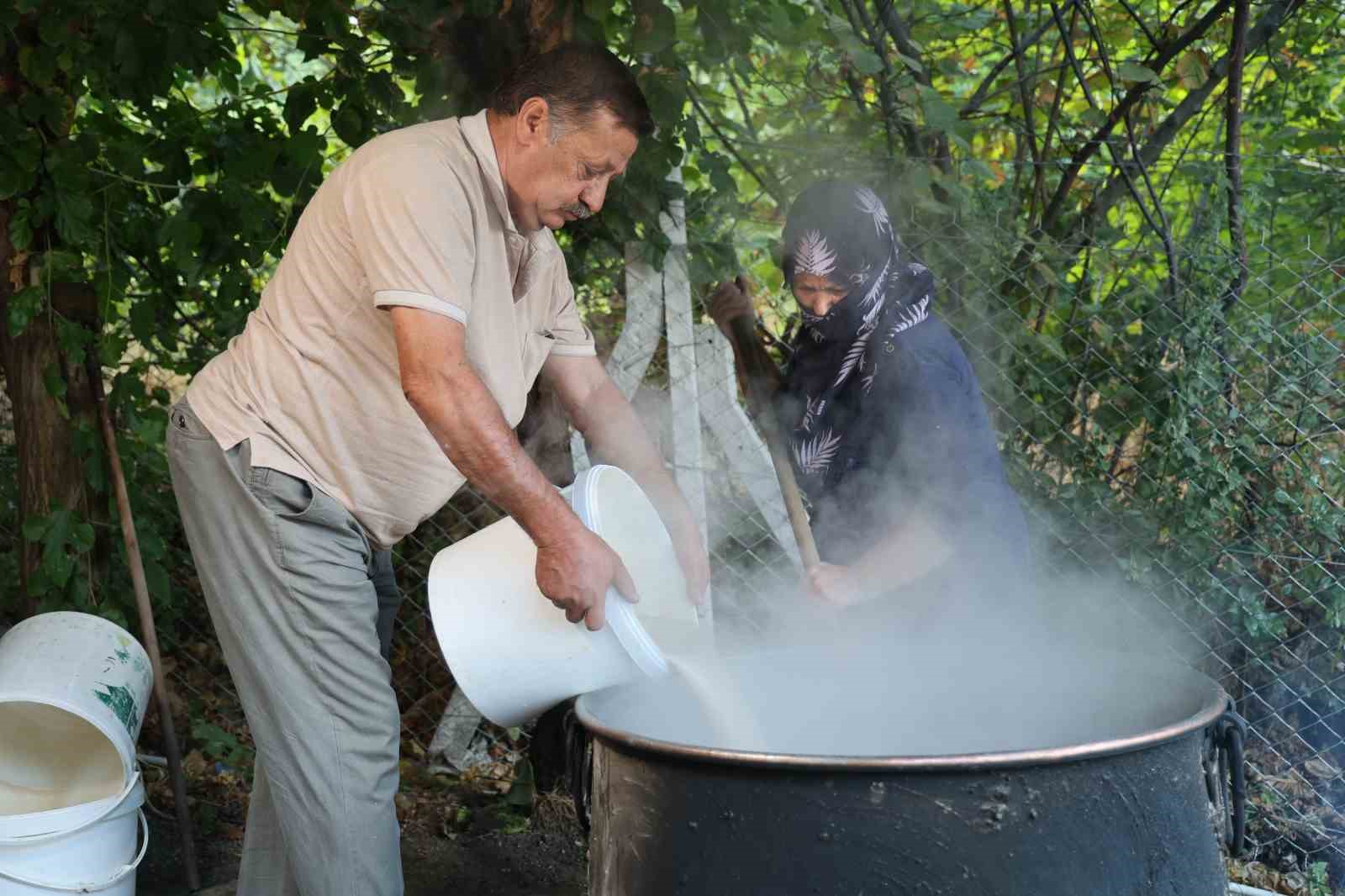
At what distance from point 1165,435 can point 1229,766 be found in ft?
5.04

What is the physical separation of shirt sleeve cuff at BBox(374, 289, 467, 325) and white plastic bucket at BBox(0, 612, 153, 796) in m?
1.32

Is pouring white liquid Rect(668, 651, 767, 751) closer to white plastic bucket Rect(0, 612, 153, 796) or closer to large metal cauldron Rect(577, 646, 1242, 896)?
large metal cauldron Rect(577, 646, 1242, 896)

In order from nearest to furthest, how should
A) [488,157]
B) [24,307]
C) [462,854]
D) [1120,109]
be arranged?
[488,157] < [24,307] < [462,854] < [1120,109]

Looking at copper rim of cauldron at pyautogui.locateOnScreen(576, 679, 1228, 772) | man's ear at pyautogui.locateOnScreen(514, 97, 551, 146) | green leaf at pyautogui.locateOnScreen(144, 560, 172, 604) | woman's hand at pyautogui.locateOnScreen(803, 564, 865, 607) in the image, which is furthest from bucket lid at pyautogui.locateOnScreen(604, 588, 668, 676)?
green leaf at pyautogui.locateOnScreen(144, 560, 172, 604)

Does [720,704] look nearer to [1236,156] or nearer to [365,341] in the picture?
[365,341]

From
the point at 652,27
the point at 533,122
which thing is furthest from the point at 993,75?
the point at 533,122

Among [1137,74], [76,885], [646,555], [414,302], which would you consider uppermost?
[1137,74]

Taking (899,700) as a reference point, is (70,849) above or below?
below

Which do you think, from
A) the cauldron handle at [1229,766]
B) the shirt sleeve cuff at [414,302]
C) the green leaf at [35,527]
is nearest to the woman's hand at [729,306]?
the shirt sleeve cuff at [414,302]

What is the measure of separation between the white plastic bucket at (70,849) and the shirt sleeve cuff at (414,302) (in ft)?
4.68

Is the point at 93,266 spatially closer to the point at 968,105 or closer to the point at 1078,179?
the point at 968,105

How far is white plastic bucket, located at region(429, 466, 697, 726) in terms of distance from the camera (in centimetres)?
198

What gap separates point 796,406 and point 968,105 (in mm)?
1432

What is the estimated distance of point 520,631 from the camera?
204cm
